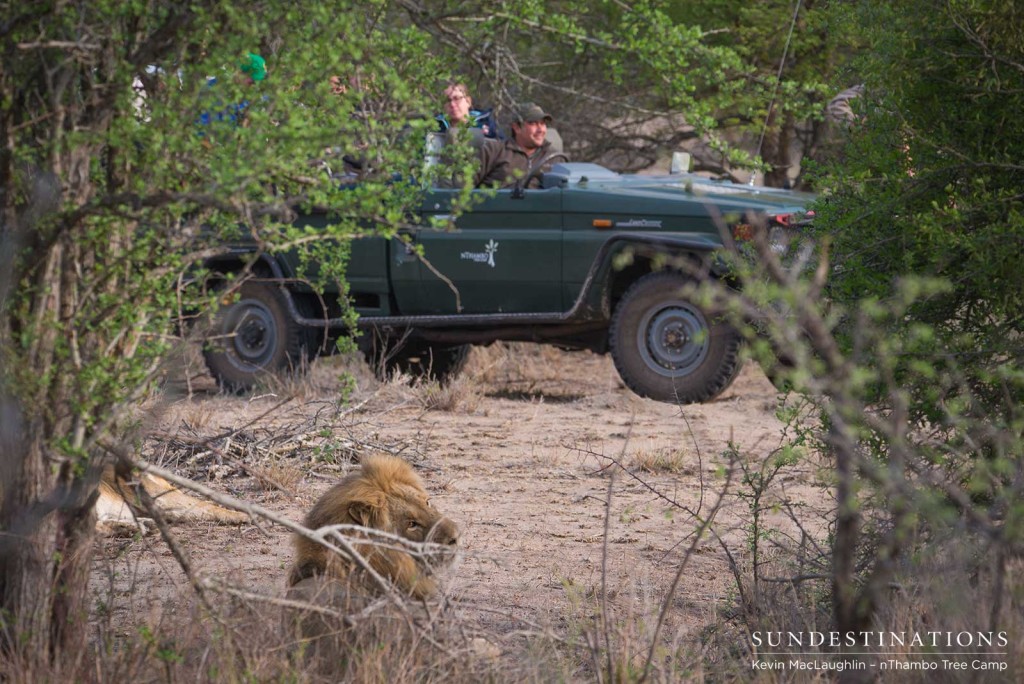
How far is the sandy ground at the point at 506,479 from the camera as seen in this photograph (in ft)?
16.3

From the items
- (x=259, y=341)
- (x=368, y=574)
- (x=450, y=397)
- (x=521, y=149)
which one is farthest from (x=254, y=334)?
(x=368, y=574)

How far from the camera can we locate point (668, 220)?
9.54 metres

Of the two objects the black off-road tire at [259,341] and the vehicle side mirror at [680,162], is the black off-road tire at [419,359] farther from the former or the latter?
the vehicle side mirror at [680,162]

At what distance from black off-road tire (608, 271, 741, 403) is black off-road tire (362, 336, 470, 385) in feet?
4.57

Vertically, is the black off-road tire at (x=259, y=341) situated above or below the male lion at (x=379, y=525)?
below

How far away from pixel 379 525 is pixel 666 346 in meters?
5.81

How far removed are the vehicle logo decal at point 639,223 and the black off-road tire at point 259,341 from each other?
104 inches

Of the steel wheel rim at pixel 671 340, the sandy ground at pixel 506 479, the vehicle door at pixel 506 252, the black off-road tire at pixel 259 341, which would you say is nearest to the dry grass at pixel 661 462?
the sandy ground at pixel 506 479

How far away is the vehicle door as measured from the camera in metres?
9.74

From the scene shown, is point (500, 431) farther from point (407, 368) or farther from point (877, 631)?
point (877, 631)

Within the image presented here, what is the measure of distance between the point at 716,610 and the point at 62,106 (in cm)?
275

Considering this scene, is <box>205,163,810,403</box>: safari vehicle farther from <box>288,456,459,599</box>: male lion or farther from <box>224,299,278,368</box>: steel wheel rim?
<box>288,456,459,599</box>: male lion

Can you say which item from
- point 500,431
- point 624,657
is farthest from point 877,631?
point 500,431

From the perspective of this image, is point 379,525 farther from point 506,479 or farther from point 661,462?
point 661,462
